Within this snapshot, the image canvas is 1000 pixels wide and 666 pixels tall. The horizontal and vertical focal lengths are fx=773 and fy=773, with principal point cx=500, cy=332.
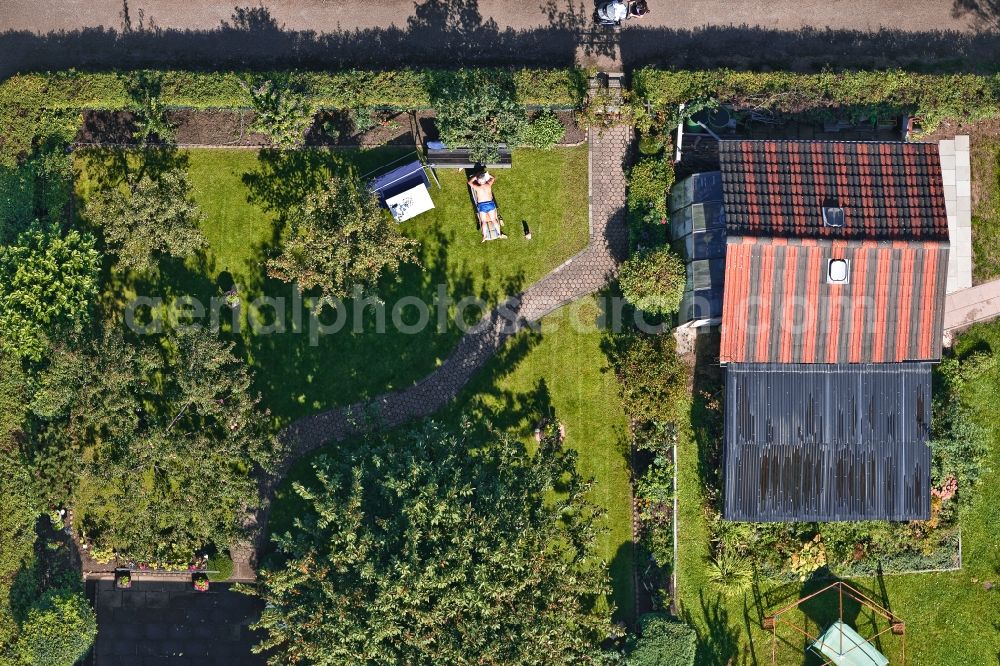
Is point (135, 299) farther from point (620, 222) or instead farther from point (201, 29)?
point (620, 222)

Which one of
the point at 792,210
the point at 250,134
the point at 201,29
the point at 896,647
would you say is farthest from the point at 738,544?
the point at 201,29

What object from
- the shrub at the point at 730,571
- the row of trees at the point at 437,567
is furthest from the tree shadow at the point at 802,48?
the shrub at the point at 730,571

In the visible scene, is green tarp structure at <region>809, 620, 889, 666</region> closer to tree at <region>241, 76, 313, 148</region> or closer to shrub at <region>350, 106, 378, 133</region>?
shrub at <region>350, 106, 378, 133</region>

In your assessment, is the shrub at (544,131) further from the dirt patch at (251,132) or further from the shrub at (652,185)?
the shrub at (652,185)

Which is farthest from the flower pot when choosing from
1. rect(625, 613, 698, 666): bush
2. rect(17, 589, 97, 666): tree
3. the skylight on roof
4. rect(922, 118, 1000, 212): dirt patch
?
rect(922, 118, 1000, 212): dirt patch

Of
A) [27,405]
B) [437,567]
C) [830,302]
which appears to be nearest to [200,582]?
[27,405]
